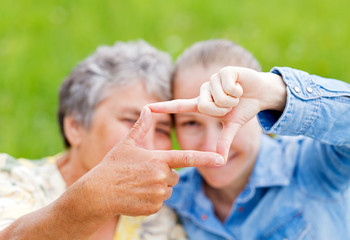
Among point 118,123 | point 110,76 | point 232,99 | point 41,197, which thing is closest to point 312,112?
point 232,99

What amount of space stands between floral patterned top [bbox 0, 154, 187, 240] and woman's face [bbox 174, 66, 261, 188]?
327 mm

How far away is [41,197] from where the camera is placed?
73.1 inches

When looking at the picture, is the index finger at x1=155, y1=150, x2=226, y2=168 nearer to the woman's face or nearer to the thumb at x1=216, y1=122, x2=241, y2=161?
the thumb at x1=216, y1=122, x2=241, y2=161

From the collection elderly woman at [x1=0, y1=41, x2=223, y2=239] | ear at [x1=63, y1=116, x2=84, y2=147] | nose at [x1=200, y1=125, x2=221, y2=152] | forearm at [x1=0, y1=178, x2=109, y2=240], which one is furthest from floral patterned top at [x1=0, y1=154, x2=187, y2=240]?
nose at [x1=200, y1=125, x2=221, y2=152]

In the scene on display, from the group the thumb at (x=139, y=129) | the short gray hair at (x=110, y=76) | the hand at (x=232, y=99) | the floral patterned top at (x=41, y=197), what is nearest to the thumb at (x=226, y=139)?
the hand at (x=232, y=99)

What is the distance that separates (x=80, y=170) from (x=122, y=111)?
373 mm

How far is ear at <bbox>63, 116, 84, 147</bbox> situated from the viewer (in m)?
2.12

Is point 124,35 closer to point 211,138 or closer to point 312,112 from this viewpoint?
point 211,138

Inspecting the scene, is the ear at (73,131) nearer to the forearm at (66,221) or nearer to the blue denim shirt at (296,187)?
the blue denim shirt at (296,187)

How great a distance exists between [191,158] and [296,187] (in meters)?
0.81

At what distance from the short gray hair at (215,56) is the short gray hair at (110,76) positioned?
0.13 meters

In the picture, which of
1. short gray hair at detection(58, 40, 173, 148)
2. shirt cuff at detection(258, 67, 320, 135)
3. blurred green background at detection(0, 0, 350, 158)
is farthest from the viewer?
blurred green background at detection(0, 0, 350, 158)

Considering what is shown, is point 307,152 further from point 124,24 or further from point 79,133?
point 124,24

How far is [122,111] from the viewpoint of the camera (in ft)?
6.43
